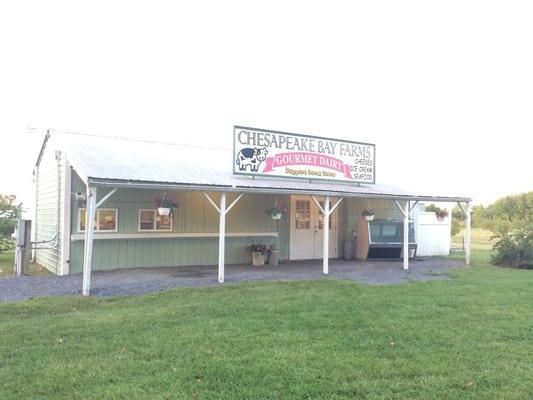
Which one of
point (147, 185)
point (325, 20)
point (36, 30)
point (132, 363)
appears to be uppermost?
point (325, 20)

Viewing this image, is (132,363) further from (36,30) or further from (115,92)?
(115,92)

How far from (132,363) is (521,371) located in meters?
3.94

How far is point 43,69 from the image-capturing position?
18.0 metres

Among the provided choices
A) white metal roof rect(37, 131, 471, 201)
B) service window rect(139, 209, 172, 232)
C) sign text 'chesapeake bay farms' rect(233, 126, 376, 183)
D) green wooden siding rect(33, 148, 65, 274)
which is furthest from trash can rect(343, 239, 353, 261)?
green wooden siding rect(33, 148, 65, 274)

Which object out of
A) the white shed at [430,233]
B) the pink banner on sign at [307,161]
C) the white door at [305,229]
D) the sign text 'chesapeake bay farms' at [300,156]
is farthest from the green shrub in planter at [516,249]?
the pink banner on sign at [307,161]

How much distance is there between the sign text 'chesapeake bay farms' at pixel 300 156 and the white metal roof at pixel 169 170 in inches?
9.8

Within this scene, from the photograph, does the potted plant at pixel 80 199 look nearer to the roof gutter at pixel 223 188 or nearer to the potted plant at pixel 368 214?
the roof gutter at pixel 223 188

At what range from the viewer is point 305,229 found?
1483cm

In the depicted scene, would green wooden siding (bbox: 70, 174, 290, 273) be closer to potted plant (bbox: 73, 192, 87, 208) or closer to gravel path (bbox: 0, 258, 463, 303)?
potted plant (bbox: 73, 192, 87, 208)

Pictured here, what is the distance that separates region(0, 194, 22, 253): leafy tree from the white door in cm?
890

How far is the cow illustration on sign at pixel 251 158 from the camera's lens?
11555mm

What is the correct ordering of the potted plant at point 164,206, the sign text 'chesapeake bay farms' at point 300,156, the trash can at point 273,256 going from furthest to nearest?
the trash can at point 273,256 → the sign text 'chesapeake bay farms' at point 300,156 → the potted plant at point 164,206

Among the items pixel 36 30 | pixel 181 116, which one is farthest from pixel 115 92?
pixel 36 30

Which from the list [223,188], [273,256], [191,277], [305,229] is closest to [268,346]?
[223,188]
